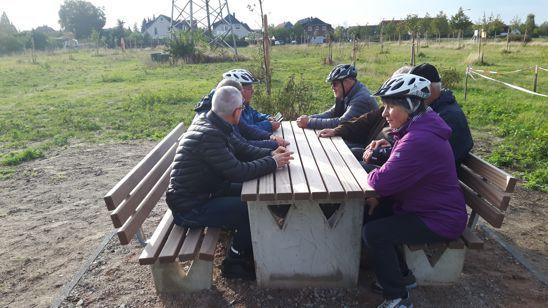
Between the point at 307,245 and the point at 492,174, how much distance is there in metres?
1.47

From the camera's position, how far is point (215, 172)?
9.80ft

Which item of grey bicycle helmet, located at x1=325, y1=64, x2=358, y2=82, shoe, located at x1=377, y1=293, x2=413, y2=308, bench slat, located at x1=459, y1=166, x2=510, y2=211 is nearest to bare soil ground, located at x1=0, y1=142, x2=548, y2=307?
shoe, located at x1=377, y1=293, x2=413, y2=308

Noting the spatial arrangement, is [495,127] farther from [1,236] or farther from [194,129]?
[1,236]

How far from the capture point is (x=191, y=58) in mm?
26141

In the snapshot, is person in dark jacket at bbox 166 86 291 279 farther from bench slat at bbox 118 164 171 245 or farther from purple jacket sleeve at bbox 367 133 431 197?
purple jacket sleeve at bbox 367 133 431 197

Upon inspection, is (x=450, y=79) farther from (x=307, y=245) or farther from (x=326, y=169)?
(x=307, y=245)

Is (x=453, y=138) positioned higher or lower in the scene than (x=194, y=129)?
lower

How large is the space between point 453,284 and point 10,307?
11.5ft

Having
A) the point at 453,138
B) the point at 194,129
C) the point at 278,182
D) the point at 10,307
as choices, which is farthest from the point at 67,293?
the point at 453,138

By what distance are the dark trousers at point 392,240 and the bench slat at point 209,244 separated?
43.4 inches

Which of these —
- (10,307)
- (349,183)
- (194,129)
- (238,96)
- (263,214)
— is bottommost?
(10,307)

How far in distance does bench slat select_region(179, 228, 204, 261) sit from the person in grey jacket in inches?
83.4

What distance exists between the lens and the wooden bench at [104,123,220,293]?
9.27ft

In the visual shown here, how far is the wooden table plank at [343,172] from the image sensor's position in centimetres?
267
